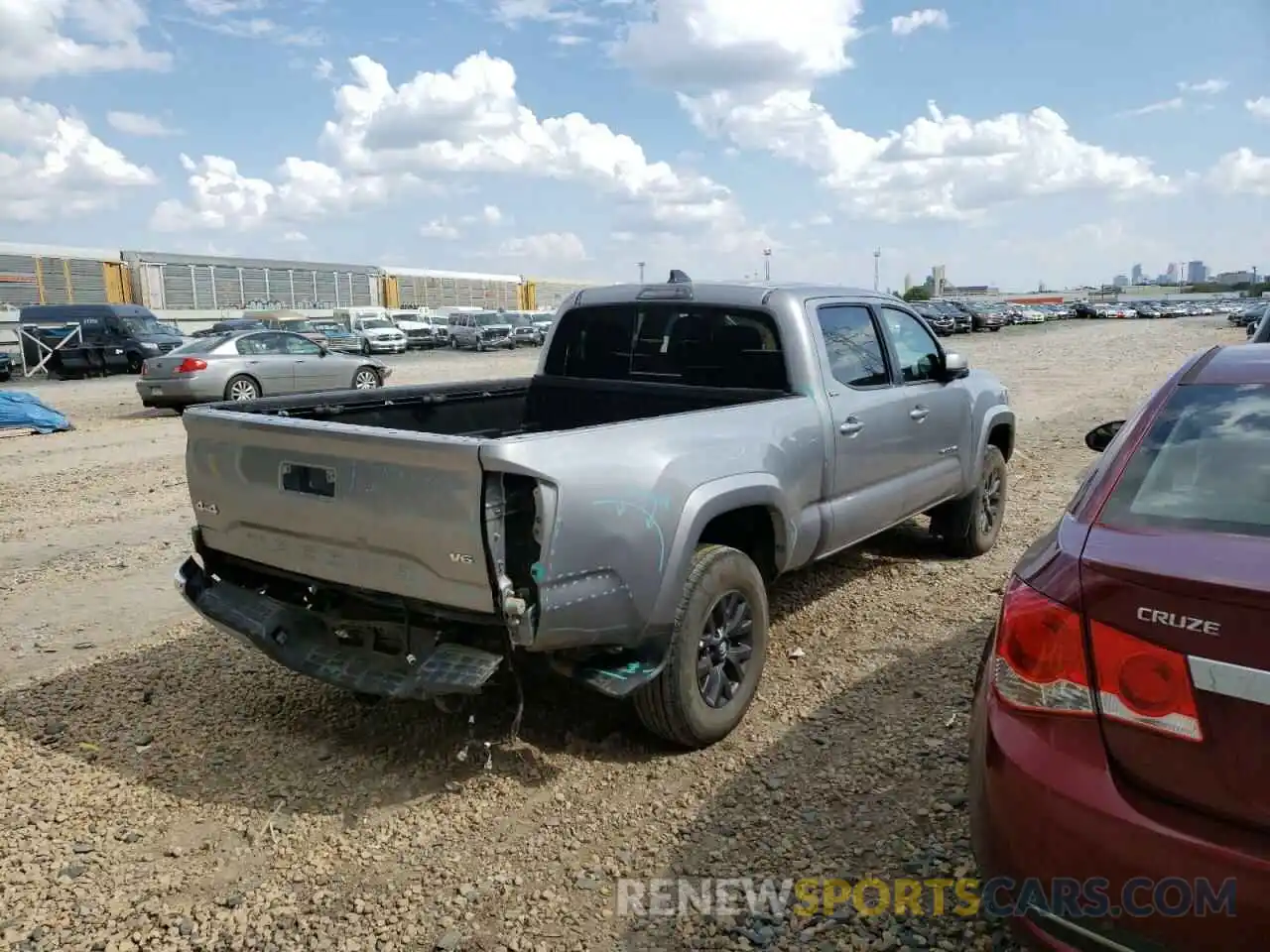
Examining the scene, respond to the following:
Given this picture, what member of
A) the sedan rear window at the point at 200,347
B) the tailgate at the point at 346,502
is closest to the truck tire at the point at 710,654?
the tailgate at the point at 346,502

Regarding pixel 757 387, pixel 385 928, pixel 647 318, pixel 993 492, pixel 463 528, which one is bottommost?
pixel 385 928

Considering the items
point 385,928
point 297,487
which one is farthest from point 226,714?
point 385,928

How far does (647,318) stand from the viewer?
5.29 m

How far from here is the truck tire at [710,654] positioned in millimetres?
3631

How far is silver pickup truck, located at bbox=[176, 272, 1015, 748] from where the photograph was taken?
317cm

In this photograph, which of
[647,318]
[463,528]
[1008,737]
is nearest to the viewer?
[1008,737]

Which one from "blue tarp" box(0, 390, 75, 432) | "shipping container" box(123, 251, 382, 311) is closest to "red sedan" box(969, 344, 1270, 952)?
"blue tarp" box(0, 390, 75, 432)

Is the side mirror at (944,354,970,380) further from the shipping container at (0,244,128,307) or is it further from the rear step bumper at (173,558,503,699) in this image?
the shipping container at (0,244,128,307)

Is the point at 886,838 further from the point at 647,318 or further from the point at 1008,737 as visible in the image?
the point at 647,318

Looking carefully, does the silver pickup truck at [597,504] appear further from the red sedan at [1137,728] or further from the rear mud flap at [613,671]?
the red sedan at [1137,728]

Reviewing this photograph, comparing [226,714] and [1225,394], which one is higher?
[1225,394]

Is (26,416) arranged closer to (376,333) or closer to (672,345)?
(672,345)

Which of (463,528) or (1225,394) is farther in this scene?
(463,528)

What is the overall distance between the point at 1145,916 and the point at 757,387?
324cm
